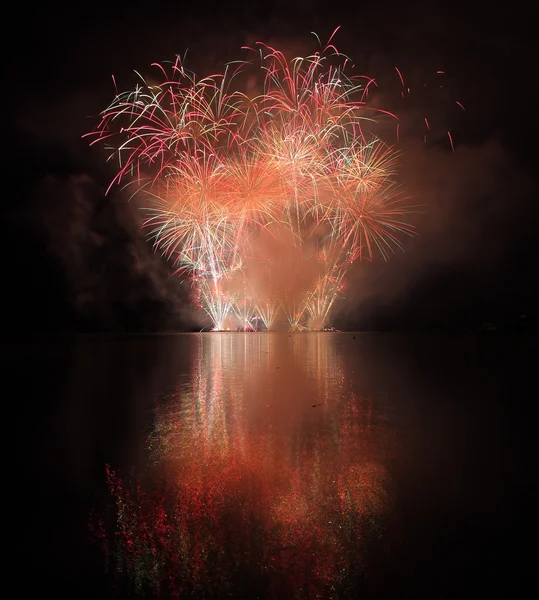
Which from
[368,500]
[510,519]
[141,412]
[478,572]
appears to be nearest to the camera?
[478,572]

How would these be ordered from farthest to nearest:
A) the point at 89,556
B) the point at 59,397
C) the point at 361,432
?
the point at 59,397, the point at 361,432, the point at 89,556

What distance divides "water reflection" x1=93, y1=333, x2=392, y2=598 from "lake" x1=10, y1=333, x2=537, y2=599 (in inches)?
0.5

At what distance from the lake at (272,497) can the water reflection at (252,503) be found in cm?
1

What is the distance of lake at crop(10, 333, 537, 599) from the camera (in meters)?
2.35

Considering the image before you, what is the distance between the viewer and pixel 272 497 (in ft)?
11.0

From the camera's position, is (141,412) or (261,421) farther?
(141,412)

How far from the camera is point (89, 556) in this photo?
2.59 meters

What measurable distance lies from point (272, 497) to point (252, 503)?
0.58 feet

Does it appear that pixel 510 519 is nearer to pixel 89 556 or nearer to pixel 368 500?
pixel 368 500

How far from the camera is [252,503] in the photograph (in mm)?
3250

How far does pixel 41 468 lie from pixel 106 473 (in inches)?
28.5

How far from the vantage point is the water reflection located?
7.73 ft

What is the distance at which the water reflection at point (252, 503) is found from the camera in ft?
7.73

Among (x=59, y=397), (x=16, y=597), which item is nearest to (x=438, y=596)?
(x=16, y=597)
